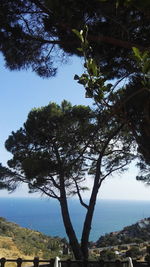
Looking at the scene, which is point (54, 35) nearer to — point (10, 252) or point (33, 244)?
point (10, 252)

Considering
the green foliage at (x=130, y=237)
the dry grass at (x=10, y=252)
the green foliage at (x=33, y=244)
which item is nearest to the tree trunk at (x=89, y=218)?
the dry grass at (x=10, y=252)

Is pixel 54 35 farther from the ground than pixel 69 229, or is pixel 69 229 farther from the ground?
pixel 54 35

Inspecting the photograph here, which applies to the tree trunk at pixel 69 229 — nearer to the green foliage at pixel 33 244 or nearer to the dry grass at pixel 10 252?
the dry grass at pixel 10 252

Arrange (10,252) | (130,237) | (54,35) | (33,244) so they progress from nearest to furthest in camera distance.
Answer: (54,35), (10,252), (33,244), (130,237)

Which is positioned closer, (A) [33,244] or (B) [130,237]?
(A) [33,244]

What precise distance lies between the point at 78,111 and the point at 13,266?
15.3 feet

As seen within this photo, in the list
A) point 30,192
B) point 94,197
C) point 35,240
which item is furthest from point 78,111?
point 35,240

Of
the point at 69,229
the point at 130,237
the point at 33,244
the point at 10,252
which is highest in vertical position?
the point at 130,237

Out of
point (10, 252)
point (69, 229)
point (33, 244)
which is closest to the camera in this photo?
point (69, 229)

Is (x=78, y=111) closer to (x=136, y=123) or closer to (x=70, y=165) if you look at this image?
(x=70, y=165)

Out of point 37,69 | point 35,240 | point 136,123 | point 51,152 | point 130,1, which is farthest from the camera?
point 35,240

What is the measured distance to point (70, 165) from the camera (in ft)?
25.3

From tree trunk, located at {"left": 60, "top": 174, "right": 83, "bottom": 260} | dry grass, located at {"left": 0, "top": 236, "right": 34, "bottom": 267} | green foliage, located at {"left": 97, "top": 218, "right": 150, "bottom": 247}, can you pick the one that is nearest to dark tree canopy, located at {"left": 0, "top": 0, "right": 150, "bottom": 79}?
tree trunk, located at {"left": 60, "top": 174, "right": 83, "bottom": 260}

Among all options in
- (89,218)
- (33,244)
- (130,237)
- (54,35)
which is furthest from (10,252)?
(130,237)
